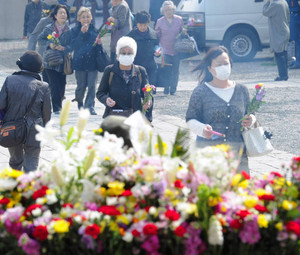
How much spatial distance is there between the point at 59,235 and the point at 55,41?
902 centimetres

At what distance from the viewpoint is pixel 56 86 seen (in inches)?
475

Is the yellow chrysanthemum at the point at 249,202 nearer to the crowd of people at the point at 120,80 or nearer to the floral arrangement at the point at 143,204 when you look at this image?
the floral arrangement at the point at 143,204

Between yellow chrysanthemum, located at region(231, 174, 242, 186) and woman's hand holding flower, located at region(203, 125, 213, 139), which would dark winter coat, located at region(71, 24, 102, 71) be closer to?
woman's hand holding flower, located at region(203, 125, 213, 139)

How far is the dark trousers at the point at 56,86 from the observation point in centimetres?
1205

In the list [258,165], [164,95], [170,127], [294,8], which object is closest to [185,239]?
[258,165]

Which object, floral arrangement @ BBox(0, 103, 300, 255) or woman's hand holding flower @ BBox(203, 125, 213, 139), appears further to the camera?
woman's hand holding flower @ BBox(203, 125, 213, 139)

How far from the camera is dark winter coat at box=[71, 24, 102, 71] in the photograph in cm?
1162

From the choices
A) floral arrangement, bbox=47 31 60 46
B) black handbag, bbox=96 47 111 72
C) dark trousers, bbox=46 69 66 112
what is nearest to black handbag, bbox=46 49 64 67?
floral arrangement, bbox=47 31 60 46

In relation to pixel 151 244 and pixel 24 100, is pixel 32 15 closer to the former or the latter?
pixel 24 100

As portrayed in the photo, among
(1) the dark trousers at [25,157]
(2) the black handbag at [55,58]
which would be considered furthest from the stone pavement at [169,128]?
(2) the black handbag at [55,58]

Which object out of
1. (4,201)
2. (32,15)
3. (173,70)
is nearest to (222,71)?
(4,201)

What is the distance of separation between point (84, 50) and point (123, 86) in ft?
13.7

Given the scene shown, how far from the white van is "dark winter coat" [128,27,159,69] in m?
7.23

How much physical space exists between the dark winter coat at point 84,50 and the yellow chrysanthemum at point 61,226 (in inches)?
345
